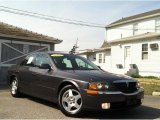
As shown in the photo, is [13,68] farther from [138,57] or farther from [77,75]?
[138,57]

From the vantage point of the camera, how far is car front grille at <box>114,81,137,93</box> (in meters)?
6.51

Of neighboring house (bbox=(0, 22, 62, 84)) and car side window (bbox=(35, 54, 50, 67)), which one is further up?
neighboring house (bbox=(0, 22, 62, 84))

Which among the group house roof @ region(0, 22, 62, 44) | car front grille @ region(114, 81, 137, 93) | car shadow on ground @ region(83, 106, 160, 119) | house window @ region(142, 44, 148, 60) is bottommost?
car shadow on ground @ region(83, 106, 160, 119)

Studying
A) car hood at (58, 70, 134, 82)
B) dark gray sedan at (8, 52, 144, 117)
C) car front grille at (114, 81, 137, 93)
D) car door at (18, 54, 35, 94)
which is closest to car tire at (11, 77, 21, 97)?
car door at (18, 54, 35, 94)

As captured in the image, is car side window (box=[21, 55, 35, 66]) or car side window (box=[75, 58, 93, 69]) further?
car side window (box=[21, 55, 35, 66])

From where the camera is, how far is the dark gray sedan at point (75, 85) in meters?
6.32

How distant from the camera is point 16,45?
1542 centimetres

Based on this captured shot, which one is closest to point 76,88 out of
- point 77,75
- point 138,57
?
Answer: point 77,75

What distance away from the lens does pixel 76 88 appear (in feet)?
21.9

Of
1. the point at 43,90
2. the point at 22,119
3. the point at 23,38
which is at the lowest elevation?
the point at 22,119

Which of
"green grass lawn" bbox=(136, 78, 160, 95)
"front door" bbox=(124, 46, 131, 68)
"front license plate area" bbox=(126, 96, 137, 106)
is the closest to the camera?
"front license plate area" bbox=(126, 96, 137, 106)

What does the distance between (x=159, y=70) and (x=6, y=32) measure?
457 inches

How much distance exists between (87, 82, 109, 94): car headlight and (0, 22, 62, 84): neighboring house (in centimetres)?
907

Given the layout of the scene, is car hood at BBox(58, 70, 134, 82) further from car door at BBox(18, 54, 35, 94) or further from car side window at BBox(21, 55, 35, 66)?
car side window at BBox(21, 55, 35, 66)
